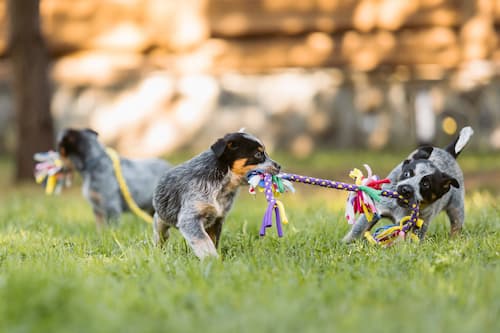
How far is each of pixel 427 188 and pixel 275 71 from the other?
848 cm

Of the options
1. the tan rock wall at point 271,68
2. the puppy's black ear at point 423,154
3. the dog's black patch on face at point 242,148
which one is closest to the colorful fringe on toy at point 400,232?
the puppy's black ear at point 423,154

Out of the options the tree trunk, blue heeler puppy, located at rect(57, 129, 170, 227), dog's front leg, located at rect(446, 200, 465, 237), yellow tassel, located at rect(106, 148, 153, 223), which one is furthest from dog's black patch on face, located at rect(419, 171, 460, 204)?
the tree trunk

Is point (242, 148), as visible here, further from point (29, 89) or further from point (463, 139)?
point (29, 89)

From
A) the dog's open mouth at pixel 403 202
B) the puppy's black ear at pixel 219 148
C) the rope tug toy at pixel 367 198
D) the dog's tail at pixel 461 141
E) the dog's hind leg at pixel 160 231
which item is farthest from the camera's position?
the dog's tail at pixel 461 141

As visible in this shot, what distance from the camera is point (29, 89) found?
1087 cm

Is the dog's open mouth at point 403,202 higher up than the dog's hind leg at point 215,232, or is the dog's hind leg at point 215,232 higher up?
the dog's open mouth at point 403,202

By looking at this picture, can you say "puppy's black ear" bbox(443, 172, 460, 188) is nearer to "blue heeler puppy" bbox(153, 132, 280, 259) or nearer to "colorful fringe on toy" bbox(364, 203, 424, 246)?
"colorful fringe on toy" bbox(364, 203, 424, 246)

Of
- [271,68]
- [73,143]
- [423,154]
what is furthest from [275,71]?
[423,154]

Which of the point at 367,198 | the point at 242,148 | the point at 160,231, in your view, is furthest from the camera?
the point at 160,231

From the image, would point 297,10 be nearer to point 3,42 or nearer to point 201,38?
point 201,38

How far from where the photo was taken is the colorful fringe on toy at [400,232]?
16.6ft

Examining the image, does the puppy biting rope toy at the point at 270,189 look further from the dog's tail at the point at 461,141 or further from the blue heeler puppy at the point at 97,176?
the blue heeler puppy at the point at 97,176

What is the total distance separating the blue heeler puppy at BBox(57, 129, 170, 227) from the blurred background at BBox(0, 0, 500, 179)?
598 centimetres

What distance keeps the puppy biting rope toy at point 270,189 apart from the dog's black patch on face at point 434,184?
37.4 inches
